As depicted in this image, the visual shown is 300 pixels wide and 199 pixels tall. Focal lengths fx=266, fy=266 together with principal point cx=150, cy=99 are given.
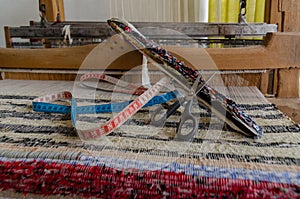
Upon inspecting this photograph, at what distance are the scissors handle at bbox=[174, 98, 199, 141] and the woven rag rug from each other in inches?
0.4

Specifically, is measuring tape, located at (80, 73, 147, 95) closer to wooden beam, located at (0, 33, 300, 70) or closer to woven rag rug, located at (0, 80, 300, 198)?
wooden beam, located at (0, 33, 300, 70)

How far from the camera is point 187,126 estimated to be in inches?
14.1

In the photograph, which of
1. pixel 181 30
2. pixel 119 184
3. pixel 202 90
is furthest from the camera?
pixel 181 30

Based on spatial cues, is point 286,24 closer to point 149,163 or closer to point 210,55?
point 210,55

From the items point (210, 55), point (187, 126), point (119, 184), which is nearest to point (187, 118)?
point (187, 126)

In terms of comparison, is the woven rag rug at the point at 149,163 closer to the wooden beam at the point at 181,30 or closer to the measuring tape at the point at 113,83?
the measuring tape at the point at 113,83

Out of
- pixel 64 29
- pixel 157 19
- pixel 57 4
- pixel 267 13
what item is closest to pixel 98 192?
pixel 64 29

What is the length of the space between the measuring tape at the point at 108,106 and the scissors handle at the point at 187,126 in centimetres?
6

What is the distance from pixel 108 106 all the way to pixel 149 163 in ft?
0.67

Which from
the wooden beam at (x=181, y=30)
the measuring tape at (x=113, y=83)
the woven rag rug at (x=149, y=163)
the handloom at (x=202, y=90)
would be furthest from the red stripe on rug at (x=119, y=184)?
the wooden beam at (x=181, y=30)

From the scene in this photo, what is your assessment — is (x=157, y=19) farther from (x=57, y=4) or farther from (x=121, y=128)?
(x=121, y=128)

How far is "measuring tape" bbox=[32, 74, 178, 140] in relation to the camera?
0.32 metres

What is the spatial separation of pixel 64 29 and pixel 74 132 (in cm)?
37

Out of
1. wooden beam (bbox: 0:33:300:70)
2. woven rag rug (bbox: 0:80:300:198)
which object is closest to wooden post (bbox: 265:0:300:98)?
wooden beam (bbox: 0:33:300:70)
